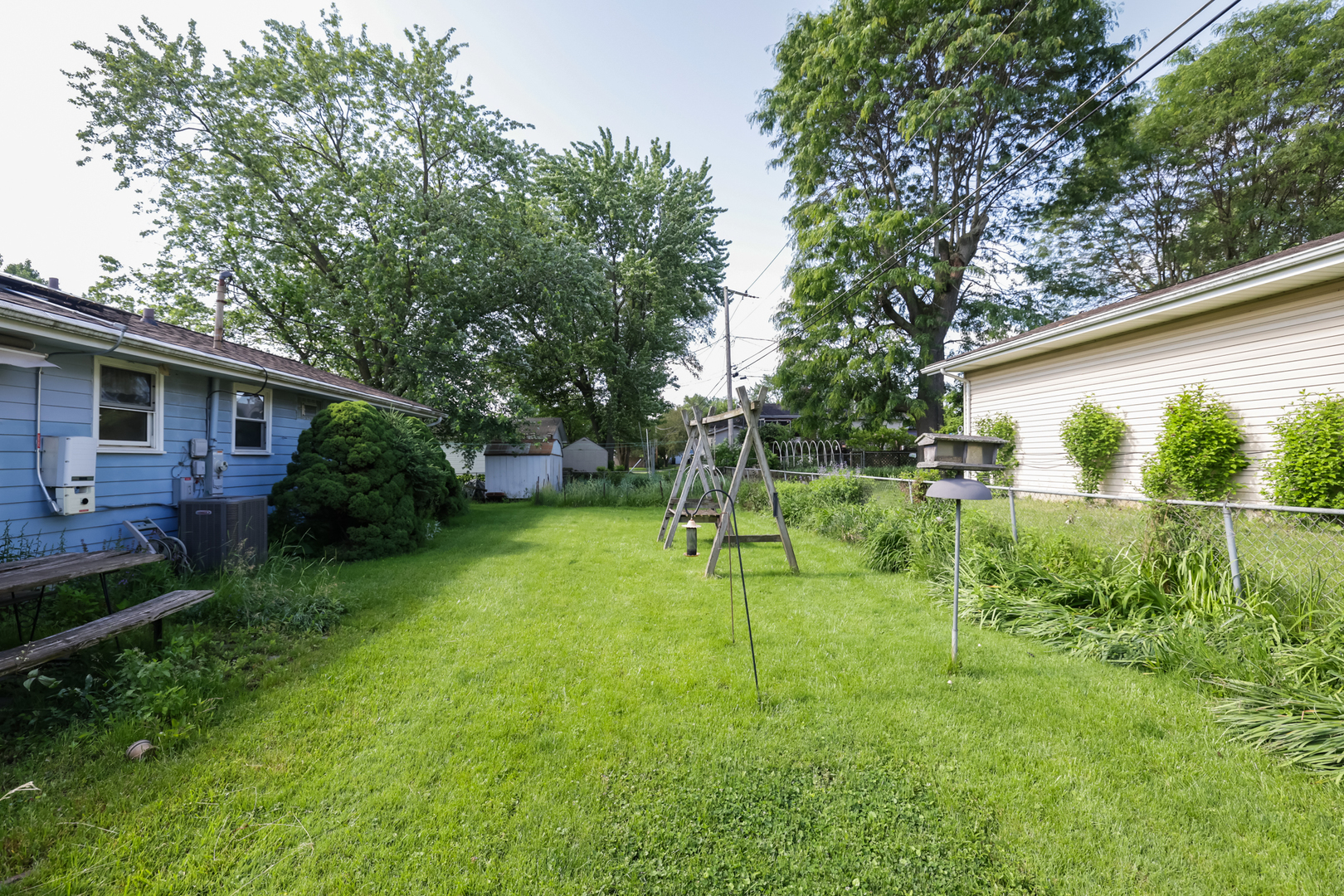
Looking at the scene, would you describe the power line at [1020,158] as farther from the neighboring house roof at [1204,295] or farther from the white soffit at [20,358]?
the white soffit at [20,358]

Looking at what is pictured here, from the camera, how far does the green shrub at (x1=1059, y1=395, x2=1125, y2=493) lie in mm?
7812

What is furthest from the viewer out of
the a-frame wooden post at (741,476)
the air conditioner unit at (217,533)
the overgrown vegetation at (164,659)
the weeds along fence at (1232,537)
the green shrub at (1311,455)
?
the a-frame wooden post at (741,476)

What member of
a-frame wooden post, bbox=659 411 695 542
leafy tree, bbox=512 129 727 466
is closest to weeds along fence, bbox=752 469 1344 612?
a-frame wooden post, bbox=659 411 695 542

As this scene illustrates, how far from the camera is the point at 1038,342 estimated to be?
857cm

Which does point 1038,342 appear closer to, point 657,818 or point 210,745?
point 657,818

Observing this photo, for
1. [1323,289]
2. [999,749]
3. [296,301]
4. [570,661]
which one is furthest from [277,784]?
[296,301]

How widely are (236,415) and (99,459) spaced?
6.46ft

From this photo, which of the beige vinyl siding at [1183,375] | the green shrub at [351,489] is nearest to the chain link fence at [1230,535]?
the beige vinyl siding at [1183,375]

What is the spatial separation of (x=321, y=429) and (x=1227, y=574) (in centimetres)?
1033

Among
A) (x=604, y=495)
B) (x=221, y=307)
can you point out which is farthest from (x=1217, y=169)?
(x=221, y=307)

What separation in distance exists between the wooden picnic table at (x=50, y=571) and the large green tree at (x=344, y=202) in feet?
32.0

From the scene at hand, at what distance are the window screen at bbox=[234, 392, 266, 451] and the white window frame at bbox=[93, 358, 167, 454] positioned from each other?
120cm

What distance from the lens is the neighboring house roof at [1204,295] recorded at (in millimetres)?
5219

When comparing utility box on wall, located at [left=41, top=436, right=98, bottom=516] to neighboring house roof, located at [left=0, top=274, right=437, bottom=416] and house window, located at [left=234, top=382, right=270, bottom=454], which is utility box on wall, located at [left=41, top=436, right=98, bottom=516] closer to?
neighboring house roof, located at [left=0, top=274, right=437, bottom=416]
